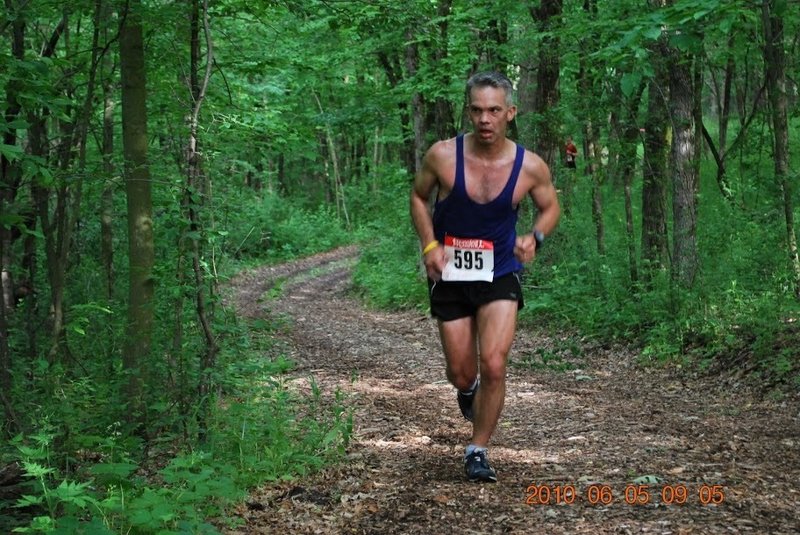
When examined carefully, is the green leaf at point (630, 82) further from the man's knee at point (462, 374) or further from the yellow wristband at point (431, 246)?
the man's knee at point (462, 374)

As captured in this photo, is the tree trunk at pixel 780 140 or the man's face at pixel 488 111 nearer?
the man's face at pixel 488 111

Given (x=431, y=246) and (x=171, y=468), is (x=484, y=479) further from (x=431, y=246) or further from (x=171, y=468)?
(x=171, y=468)

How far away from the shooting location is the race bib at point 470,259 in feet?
16.4

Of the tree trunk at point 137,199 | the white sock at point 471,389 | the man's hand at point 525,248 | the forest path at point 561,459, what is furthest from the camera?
the tree trunk at point 137,199

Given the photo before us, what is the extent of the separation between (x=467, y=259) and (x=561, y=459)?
54.6 inches

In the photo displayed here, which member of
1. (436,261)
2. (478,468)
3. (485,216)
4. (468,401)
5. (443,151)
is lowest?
(478,468)

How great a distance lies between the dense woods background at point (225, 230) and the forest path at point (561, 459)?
1.28 ft

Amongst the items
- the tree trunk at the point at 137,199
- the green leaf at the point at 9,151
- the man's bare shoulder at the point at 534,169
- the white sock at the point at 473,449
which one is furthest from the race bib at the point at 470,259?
the tree trunk at the point at 137,199

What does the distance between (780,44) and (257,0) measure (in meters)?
5.66

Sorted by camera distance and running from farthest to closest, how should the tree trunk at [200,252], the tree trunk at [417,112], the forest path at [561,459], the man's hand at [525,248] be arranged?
the tree trunk at [417,112]
the tree trunk at [200,252]
the man's hand at [525,248]
the forest path at [561,459]

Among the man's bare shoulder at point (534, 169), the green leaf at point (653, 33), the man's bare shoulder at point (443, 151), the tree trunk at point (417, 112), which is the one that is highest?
the tree trunk at point (417, 112)

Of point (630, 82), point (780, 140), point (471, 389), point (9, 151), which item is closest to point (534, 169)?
point (630, 82)

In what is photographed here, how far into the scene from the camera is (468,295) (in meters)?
5.11

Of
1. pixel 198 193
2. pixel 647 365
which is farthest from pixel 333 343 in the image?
pixel 198 193
